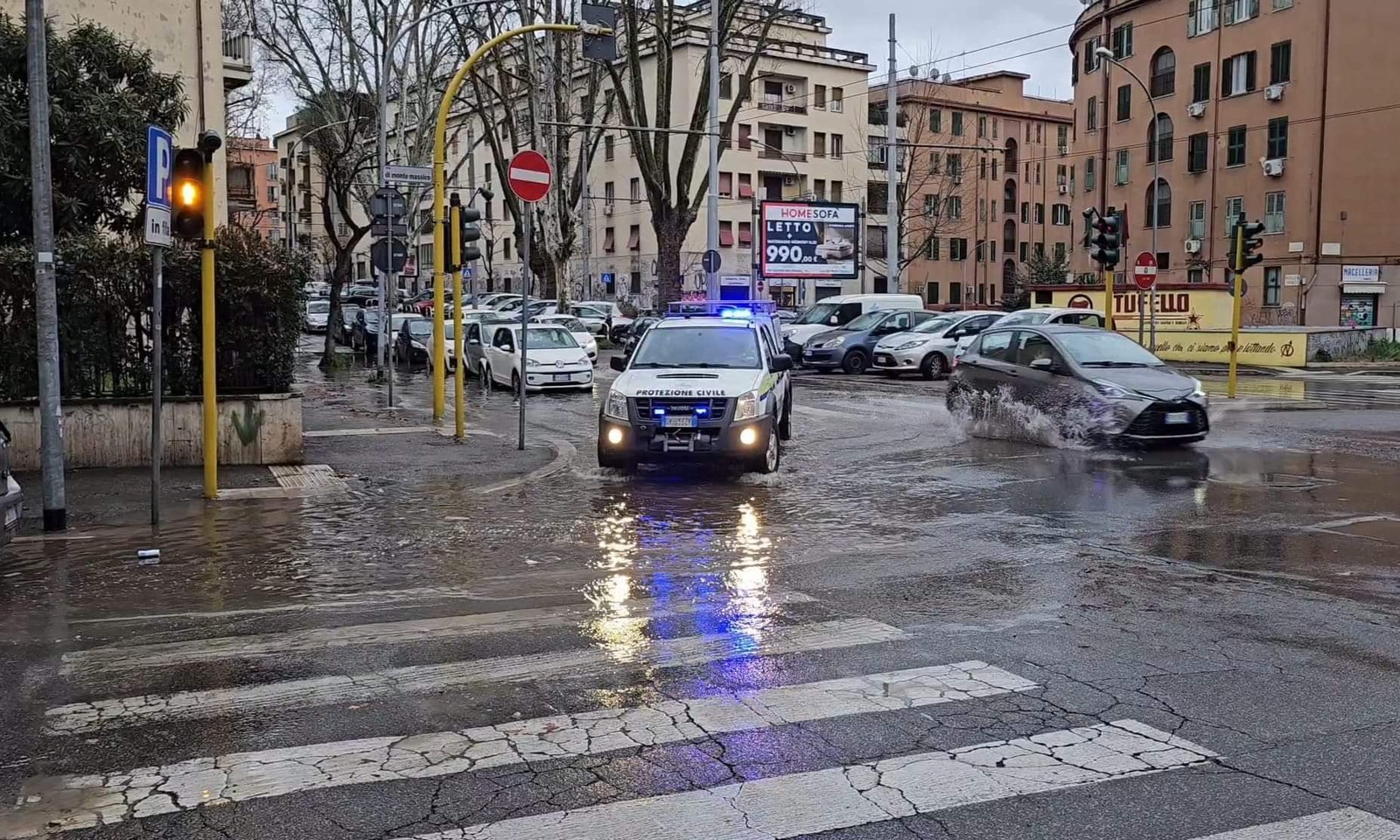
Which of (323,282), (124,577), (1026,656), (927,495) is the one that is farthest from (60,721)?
(323,282)

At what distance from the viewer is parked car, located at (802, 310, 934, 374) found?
99.6 ft

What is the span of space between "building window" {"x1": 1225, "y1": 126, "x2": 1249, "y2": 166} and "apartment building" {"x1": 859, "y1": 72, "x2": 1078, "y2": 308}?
2149 centimetres

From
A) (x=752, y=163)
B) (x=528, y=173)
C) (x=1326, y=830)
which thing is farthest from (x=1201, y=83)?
(x=1326, y=830)

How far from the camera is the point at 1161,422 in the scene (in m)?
14.5

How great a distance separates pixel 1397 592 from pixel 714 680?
4.55 m

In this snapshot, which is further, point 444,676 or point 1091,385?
point 1091,385

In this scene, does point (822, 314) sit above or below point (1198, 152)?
below

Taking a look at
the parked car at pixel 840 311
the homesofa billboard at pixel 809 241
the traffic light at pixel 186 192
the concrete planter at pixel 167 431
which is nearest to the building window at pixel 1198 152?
the homesofa billboard at pixel 809 241

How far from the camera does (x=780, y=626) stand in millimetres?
6688

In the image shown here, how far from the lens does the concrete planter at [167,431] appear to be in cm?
1209

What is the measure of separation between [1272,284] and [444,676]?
162 ft

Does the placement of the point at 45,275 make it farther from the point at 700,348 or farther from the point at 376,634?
the point at 700,348

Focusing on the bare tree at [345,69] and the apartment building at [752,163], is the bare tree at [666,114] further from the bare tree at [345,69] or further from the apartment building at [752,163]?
the apartment building at [752,163]

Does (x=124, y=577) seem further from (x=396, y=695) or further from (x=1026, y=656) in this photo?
(x=1026, y=656)
